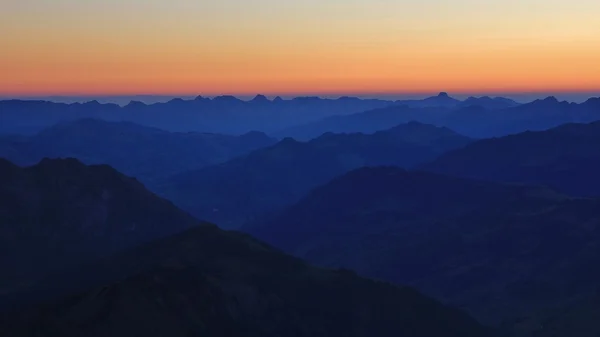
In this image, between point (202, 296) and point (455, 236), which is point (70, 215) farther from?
point (455, 236)

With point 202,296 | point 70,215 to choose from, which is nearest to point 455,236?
point 202,296

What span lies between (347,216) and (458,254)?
4069cm

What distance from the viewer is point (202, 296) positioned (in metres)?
71.7

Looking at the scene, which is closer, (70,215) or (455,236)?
(70,215)

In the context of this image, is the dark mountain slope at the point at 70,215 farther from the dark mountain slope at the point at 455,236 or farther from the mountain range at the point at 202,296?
the dark mountain slope at the point at 455,236

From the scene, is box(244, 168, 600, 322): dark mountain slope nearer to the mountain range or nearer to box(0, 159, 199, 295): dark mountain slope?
the mountain range

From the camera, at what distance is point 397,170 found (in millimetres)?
180750

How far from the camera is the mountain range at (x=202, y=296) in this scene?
65.5m

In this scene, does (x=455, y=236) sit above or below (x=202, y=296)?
below

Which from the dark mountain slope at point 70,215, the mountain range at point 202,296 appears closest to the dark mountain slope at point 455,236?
the mountain range at point 202,296

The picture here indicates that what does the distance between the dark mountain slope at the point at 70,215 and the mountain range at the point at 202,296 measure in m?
0.53

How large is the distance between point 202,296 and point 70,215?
6763 centimetres

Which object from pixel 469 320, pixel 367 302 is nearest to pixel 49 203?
pixel 367 302

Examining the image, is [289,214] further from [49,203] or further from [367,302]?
[367,302]
